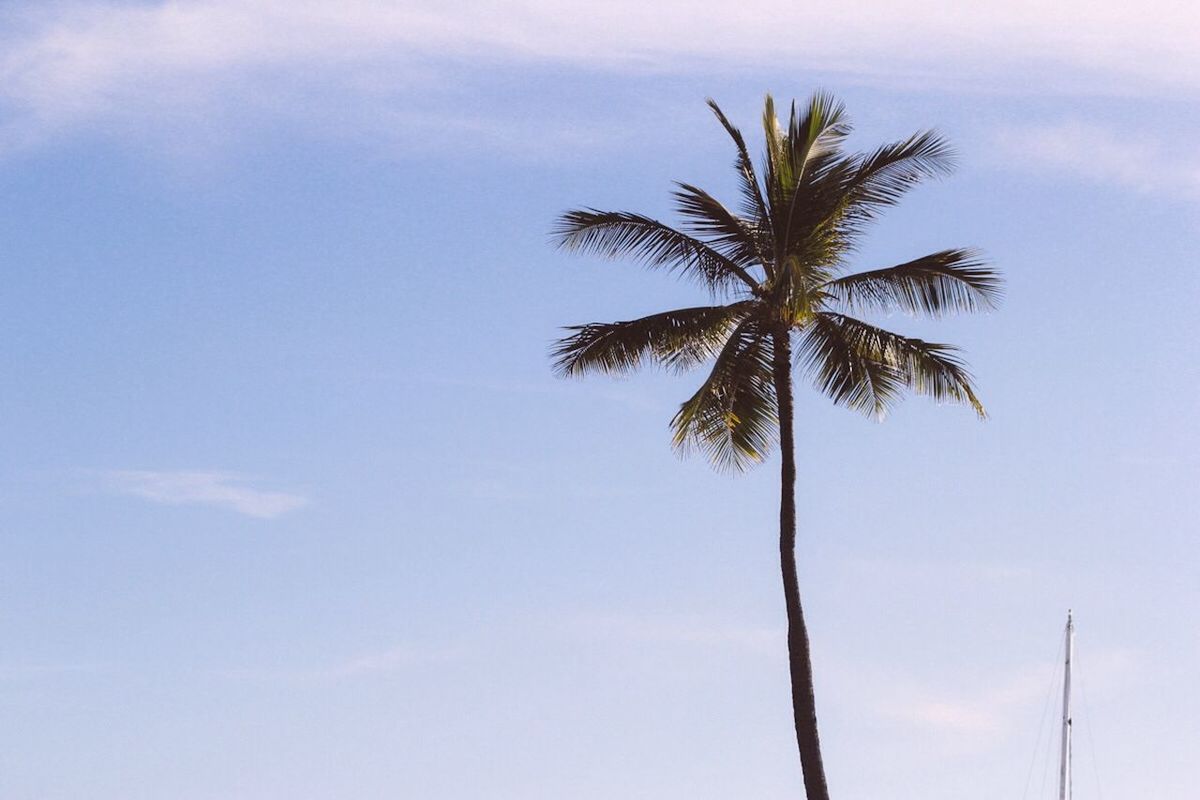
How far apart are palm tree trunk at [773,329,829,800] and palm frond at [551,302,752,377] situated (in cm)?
111

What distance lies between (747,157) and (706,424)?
14.9ft

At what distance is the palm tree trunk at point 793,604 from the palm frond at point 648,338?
1.11m

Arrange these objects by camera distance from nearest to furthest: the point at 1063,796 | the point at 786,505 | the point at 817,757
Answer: the point at 817,757, the point at 786,505, the point at 1063,796

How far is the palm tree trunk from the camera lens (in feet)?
92.8

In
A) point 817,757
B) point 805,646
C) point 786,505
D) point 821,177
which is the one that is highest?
point 821,177

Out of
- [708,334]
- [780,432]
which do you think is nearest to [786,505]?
[780,432]

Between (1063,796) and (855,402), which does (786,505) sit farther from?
(1063,796)

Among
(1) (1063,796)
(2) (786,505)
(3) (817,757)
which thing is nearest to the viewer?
(3) (817,757)

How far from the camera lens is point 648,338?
31078mm

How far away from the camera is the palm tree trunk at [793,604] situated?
28.3 m

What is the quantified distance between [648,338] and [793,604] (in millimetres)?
5117

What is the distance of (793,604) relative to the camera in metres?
29.3

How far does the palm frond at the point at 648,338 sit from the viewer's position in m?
30.6

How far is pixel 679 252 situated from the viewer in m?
31.2
